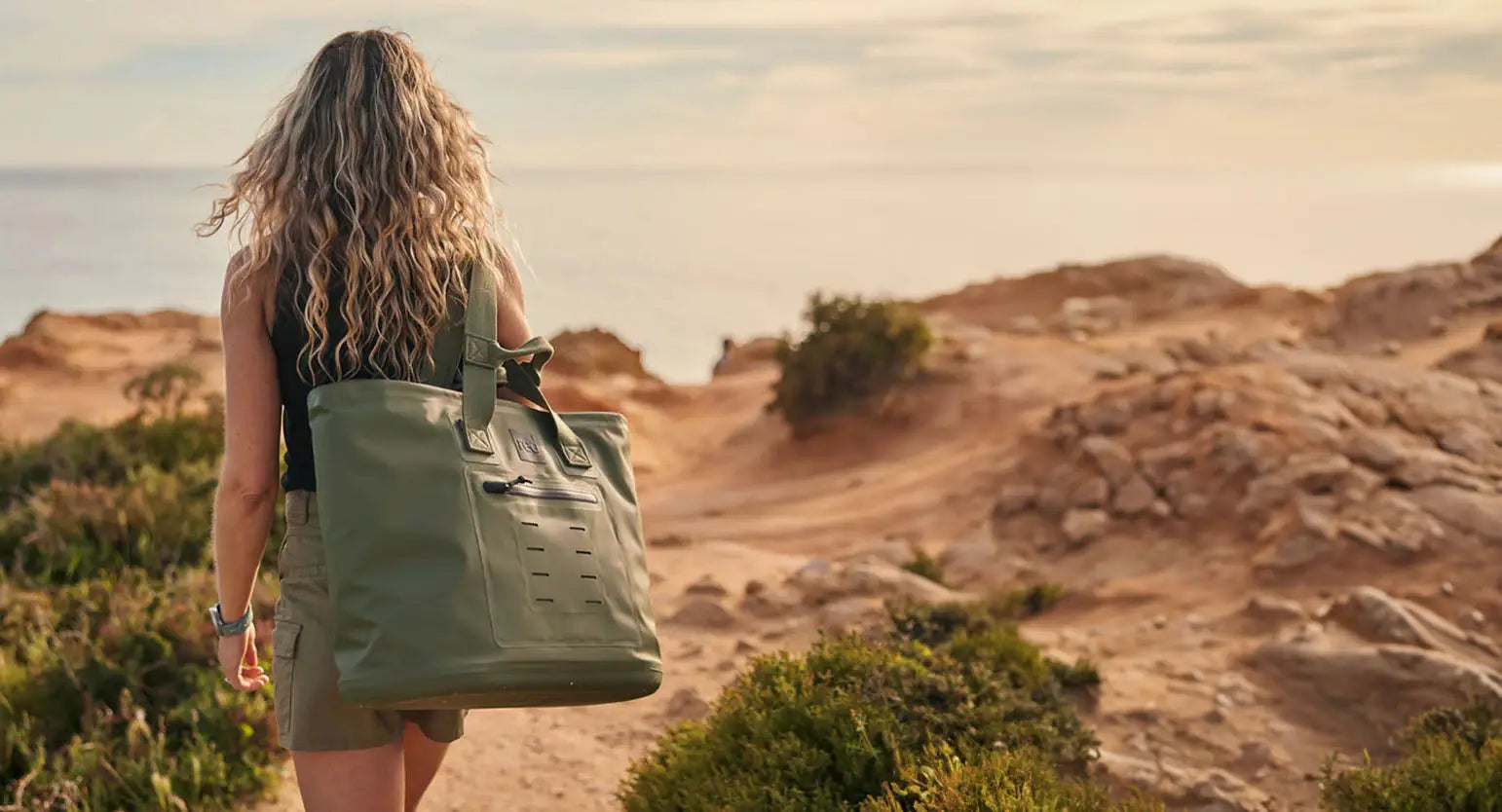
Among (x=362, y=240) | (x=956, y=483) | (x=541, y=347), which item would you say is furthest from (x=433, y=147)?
(x=956, y=483)

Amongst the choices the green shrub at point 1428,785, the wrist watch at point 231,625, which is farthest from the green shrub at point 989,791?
the wrist watch at point 231,625

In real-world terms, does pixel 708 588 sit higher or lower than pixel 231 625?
lower

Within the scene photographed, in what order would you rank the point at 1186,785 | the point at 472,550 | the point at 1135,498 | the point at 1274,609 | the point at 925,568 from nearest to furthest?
the point at 472,550, the point at 1186,785, the point at 1274,609, the point at 925,568, the point at 1135,498

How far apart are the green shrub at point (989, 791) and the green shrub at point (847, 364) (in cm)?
1175

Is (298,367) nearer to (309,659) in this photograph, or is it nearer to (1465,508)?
(309,659)

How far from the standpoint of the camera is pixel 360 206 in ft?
7.81

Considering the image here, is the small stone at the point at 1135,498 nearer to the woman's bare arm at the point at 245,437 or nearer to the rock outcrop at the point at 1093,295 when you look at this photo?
the woman's bare arm at the point at 245,437

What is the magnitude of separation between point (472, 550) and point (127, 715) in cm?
341

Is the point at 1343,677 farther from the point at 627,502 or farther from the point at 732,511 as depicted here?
the point at 732,511

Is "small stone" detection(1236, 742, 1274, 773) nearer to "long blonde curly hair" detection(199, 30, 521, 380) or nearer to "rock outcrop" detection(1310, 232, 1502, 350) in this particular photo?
"long blonde curly hair" detection(199, 30, 521, 380)

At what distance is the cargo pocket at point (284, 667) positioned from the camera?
7.77 ft

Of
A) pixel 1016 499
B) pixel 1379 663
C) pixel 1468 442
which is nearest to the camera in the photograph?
pixel 1379 663

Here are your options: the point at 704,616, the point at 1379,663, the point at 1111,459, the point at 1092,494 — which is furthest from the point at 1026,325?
the point at 1379,663

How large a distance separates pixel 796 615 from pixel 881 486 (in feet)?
17.9
